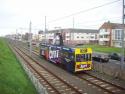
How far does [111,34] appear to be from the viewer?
295 feet

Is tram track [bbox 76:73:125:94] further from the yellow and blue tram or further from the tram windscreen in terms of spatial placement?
the tram windscreen

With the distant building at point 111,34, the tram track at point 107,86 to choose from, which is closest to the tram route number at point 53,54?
the tram track at point 107,86

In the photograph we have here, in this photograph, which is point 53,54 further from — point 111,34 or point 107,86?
point 111,34

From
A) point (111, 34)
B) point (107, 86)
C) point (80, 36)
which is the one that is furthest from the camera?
point (80, 36)

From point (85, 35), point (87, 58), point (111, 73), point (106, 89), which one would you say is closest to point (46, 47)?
point (87, 58)

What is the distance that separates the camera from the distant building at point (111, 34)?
3354 inches

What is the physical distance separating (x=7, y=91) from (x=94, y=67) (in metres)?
17.2

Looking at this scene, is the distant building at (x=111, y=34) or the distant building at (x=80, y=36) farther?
the distant building at (x=80, y=36)

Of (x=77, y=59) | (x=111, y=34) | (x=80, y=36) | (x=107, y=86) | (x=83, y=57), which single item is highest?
(x=111, y=34)

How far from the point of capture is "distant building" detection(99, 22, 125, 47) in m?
85.2

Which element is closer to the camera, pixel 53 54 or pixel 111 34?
pixel 53 54

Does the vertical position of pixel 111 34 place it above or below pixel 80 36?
above

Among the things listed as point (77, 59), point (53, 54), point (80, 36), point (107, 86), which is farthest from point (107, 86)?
point (80, 36)

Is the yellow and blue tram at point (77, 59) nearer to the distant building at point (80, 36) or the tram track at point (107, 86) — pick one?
the tram track at point (107, 86)
